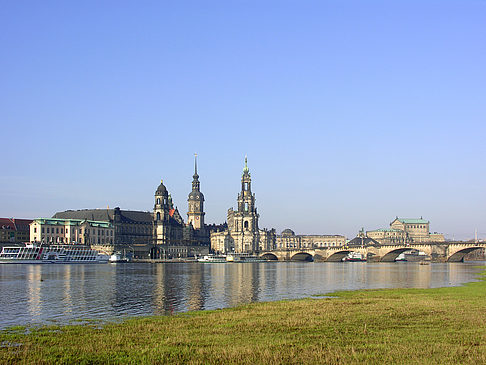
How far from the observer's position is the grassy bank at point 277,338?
24219 mm

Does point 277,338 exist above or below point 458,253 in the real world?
above

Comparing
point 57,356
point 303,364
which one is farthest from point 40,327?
point 303,364

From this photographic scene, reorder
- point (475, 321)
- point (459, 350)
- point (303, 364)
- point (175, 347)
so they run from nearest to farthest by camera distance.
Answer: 1. point (303, 364)
2. point (459, 350)
3. point (175, 347)
4. point (475, 321)

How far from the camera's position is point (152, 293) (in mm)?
64625

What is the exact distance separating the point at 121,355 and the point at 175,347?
8.54ft

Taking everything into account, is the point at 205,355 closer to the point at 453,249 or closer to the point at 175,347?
the point at 175,347

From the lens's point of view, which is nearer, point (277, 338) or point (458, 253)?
point (277, 338)

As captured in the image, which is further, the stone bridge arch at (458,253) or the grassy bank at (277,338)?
the stone bridge arch at (458,253)

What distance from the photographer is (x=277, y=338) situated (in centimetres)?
2855

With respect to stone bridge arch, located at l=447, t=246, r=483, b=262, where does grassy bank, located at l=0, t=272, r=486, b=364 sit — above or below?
above

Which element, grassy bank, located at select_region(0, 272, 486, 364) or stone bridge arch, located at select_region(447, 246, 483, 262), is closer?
grassy bank, located at select_region(0, 272, 486, 364)

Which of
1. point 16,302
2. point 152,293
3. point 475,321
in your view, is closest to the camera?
point 475,321

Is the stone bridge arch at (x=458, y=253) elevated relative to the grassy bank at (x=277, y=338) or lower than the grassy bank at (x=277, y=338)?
lower

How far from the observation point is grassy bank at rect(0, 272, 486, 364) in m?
24.2
